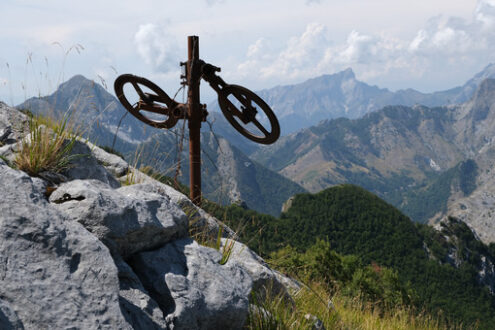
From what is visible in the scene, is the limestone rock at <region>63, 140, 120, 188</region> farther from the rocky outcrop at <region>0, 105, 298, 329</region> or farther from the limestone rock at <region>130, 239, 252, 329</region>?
the limestone rock at <region>130, 239, 252, 329</region>

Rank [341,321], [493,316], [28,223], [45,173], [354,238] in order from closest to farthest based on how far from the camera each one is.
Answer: [28,223] < [45,173] < [341,321] < [493,316] < [354,238]

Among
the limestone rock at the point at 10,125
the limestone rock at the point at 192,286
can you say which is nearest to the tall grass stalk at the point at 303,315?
the limestone rock at the point at 192,286

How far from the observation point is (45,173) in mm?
4836

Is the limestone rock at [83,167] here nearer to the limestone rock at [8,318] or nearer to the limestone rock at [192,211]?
the limestone rock at [192,211]

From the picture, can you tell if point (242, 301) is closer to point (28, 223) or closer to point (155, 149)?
point (28, 223)

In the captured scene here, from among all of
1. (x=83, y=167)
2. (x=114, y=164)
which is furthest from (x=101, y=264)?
(x=114, y=164)

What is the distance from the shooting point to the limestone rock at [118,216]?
405 centimetres

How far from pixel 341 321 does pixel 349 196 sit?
141467mm

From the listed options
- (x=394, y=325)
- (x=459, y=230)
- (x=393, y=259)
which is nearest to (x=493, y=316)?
(x=393, y=259)

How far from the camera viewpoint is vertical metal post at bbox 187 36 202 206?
279 inches

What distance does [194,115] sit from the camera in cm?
734

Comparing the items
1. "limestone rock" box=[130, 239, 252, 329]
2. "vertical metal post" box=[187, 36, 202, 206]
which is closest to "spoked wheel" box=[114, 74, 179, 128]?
"vertical metal post" box=[187, 36, 202, 206]

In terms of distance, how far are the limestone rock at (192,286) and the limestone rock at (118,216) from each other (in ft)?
0.59

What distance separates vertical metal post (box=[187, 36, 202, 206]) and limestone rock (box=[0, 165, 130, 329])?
3.75m
